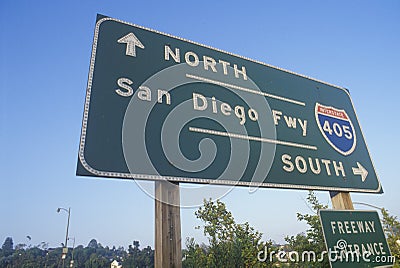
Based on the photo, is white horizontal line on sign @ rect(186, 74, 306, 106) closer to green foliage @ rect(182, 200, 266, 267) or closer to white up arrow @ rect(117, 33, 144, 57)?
white up arrow @ rect(117, 33, 144, 57)

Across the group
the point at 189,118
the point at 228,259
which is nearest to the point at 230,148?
the point at 189,118

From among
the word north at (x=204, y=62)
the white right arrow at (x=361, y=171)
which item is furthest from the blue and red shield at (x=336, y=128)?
the word north at (x=204, y=62)

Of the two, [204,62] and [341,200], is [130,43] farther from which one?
[341,200]

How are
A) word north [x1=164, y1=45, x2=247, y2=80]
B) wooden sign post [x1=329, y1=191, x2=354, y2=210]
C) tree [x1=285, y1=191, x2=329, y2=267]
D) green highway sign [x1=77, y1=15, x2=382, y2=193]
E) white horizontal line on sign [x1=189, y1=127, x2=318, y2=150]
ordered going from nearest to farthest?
green highway sign [x1=77, y1=15, x2=382, y2=193]
white horizontal line on sign [x1=189, y1=127, x2=318, y2=150]
word north [x1=164, y1=45, x2=247, y2=80]
wooden sign post [x1=329, y1=191, x2=354, y2=210]
tree [x1=285, y1=191, x2=329, y2=267]

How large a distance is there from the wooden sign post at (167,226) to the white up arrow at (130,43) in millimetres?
1254

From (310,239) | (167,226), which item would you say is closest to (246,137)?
(167,226)

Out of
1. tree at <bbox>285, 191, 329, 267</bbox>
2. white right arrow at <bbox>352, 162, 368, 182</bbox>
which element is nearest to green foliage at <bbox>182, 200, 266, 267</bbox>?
tree at <bbox>285, 191, 329, 267</bbox>

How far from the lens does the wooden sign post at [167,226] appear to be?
2.06 metres

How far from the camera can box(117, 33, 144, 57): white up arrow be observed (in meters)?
2.60

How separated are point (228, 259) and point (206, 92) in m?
6.80

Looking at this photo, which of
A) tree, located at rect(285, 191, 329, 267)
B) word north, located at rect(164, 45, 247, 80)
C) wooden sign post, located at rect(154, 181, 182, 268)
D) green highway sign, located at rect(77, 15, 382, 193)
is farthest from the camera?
tree, located at rect(285, 191, 329, 267)

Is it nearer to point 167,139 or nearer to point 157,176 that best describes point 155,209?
point 157,176

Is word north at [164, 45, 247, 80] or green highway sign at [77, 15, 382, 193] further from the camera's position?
word north at [164, 45, 247, 80]

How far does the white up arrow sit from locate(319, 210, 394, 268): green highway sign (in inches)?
94.8
